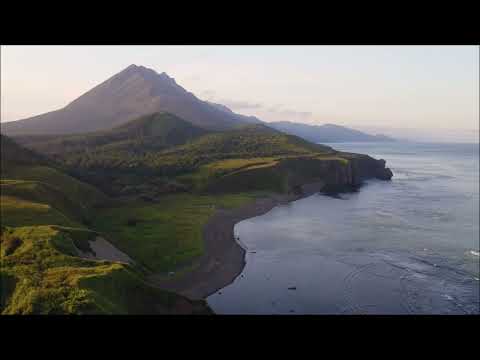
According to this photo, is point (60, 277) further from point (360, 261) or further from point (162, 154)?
point (162, 154)

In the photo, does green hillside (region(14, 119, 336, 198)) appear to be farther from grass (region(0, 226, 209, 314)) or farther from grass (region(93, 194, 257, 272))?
grass (region(0, 226, 209, 314))

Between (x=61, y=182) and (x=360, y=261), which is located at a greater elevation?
(x=61, y=182)

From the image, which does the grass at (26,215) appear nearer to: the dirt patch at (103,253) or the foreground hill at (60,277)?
the foreground hill at (60,277)

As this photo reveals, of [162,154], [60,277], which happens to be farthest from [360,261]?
[162,154]
